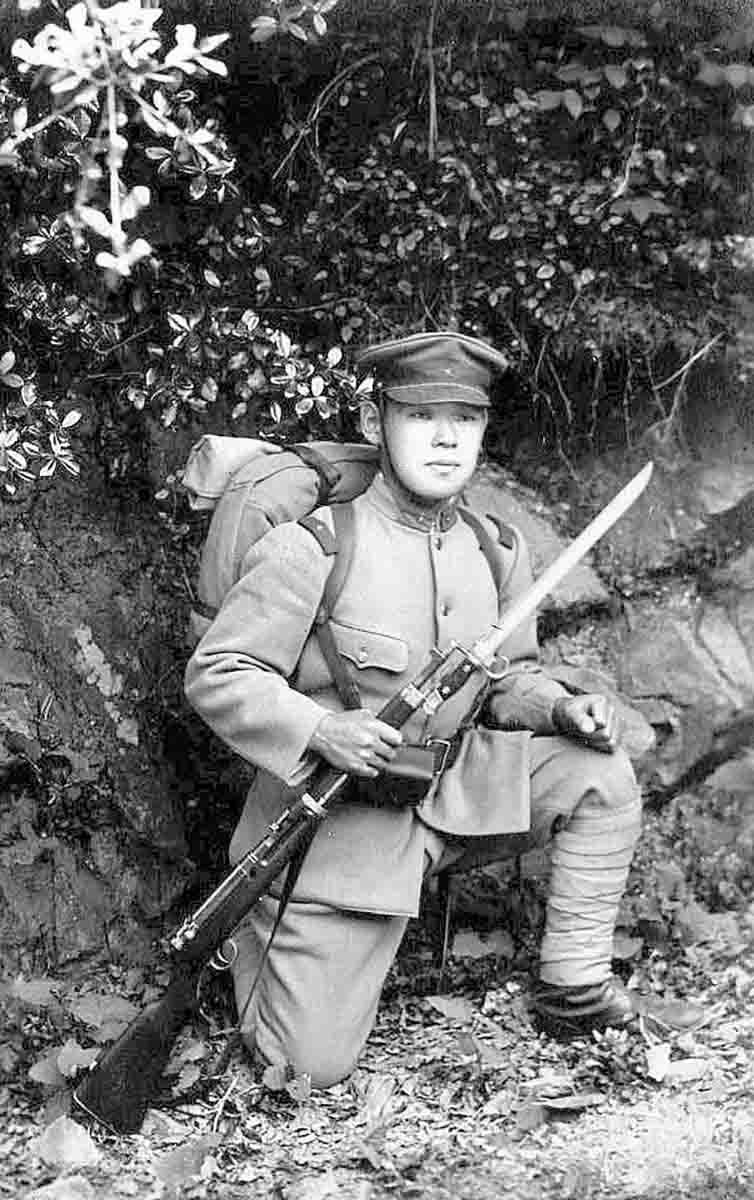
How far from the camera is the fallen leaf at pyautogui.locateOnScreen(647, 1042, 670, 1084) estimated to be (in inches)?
167

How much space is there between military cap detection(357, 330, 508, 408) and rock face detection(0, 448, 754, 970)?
1.31 m

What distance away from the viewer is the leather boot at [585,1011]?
172 inches

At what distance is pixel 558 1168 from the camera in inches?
152

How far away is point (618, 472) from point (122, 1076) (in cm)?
298

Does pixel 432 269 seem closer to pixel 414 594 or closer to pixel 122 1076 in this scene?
pixel 414 594

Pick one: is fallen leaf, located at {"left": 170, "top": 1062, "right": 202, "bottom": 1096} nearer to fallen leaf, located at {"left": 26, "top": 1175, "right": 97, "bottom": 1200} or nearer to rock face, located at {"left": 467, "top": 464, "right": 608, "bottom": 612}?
fallen leaf, located at {"left": 26, "top": 1175, "right": 97, "bottom": 1200}

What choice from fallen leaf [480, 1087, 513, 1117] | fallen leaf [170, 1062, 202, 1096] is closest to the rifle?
fallen leaf [170, 1062, 202, 1096]

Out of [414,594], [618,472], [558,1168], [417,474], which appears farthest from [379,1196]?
[618,472]

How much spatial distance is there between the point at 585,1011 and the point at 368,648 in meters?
1.30

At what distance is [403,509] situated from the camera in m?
4.23

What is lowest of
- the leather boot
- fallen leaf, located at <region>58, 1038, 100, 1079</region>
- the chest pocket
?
fallen leaf, located at <region>58, 1038, 100, 1079</region>

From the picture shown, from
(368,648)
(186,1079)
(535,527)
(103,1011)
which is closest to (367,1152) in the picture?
(186,1079)

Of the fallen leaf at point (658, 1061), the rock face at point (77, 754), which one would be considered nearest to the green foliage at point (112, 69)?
the rock face at point (77, 754)

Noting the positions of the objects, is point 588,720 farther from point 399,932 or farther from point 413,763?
point 399,932
